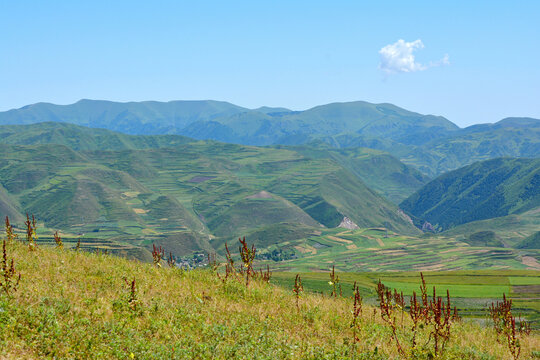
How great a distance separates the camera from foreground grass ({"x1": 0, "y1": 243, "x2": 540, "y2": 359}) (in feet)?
45.0

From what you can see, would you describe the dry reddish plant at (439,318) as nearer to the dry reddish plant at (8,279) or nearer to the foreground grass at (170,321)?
the foreground grass at (170,321)

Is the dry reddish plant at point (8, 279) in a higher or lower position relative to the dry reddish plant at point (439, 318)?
higher

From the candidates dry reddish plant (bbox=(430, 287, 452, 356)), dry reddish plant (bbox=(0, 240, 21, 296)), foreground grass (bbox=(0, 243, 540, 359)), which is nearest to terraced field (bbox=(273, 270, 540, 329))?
foreground grass (bbox=(0, 243, 540, 359))

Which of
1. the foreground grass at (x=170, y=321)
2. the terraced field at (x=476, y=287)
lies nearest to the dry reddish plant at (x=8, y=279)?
the foreground grass at (x=170, y=321)

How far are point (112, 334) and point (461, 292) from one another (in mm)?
118183

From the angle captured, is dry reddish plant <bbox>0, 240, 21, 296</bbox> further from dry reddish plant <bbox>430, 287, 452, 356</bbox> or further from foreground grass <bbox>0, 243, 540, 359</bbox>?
dry reddish plant <bbox>430, 287, 452, 356</bbox>

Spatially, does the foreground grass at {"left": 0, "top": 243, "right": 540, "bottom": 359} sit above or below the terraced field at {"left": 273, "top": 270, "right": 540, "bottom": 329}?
above

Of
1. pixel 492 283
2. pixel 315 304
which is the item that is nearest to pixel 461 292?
pixel 492 283

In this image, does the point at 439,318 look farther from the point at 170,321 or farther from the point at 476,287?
the point at 476,287

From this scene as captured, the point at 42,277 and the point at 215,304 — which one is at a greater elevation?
the point at 42,277

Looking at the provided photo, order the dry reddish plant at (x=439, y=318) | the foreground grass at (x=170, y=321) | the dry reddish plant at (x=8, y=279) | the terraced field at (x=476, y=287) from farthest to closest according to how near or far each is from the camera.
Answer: the terraced field at (x=476, y=287) < the dry reddish plant at (x=8, y=279) < the dry reddish plant at (x=439, y=318) < the foreground grass at (x=170, y=321)

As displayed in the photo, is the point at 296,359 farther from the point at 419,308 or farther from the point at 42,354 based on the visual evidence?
the point at 42,354

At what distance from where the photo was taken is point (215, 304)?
18.7 meters

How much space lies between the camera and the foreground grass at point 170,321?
1372 cm
